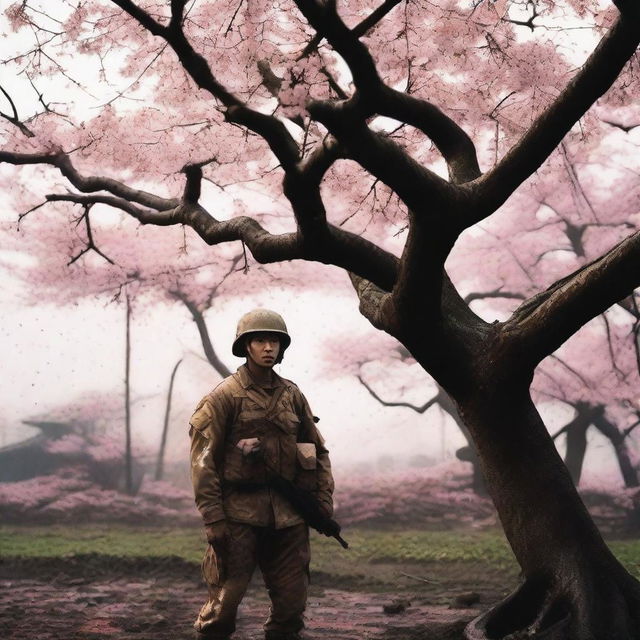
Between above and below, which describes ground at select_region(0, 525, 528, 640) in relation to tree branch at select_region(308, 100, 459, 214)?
below

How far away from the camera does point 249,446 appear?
4.51 meters

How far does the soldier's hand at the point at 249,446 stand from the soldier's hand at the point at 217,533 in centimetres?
45

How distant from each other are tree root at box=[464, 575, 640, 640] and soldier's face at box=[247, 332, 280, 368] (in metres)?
2.30

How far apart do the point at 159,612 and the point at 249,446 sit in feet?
10.6

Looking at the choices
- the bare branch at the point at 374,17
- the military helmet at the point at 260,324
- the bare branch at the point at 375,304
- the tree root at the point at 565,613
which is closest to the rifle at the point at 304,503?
the military helmet at the point at 260,324

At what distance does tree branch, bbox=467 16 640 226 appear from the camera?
384 centimetres

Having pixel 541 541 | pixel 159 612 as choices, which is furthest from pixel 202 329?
pixel 541 541

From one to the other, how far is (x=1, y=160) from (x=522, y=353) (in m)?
5.39

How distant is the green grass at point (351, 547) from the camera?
9.84 meters

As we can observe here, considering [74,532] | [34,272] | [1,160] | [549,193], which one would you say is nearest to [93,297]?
[34,272]

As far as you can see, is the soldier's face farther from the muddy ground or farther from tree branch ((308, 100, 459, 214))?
the muddy ground

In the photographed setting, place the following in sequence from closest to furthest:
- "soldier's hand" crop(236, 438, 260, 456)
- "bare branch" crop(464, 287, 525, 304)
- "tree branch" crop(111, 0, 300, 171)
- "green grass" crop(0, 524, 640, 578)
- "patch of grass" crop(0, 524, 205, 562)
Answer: "tree branch" crop(111, 0, 300, 171) < "soldier's hand" crop(236, 438, 260, 456) < "green grass" crop(0, 524, 640, 578) < "patch of grass" crop(0, 524, 205, 562) < "bare branch" crop(464, 287, 525, 304)

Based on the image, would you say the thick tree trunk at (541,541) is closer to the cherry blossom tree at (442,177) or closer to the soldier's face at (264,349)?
the cherry blossom tree at (442,177)

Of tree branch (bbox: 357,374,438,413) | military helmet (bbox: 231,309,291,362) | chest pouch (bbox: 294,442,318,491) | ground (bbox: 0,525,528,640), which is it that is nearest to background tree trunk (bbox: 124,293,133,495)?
ground (bbox: 0,525,528,640)
